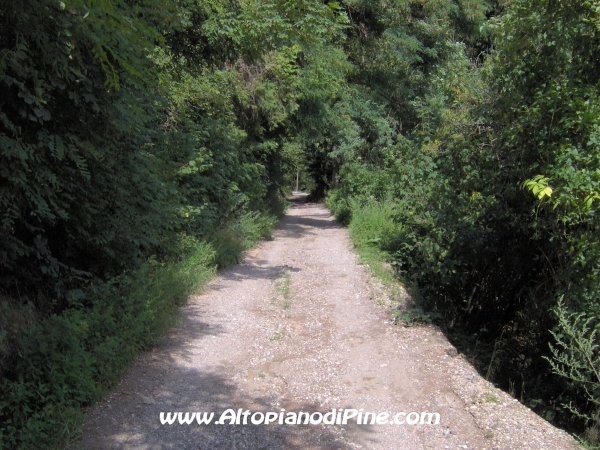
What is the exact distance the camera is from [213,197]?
14.7 metres

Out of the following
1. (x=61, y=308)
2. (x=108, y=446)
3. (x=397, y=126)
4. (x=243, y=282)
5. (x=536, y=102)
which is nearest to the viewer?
(x=108, y=446)

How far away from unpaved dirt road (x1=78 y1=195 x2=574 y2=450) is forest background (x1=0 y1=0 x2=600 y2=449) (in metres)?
0.42

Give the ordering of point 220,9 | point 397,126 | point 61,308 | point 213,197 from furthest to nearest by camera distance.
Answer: point 397,126 → point 213,197 → point 220,9 → point 61,308

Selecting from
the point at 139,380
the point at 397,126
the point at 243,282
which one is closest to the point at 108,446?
the point at 139,380

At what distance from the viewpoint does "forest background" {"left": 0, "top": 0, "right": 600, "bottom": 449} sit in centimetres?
496

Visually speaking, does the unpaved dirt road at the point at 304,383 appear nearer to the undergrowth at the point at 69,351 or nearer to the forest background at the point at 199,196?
the undergrowth at the point at 69,351

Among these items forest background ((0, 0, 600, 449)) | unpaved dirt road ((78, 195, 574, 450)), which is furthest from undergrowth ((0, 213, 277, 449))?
unpaved dirt road ((78, 195, 574, 450))

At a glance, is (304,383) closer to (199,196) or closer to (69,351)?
(69,351)

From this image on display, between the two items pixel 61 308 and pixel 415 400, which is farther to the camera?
pixel 61 308

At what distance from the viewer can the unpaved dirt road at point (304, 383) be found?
4832 millimetres

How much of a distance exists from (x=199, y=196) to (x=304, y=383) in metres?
7.76

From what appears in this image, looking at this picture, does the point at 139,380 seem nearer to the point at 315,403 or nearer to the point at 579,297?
the point at 315,403

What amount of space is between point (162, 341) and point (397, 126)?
19.7 metres

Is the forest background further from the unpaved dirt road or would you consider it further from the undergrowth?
the unpaved dirt road
